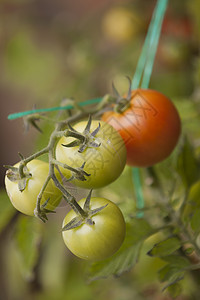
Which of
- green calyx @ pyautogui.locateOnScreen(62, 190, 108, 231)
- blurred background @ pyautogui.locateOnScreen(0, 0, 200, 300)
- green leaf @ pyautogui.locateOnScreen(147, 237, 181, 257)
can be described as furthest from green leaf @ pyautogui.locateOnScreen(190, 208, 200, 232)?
blurred background @ pyautogui.locateOnScreen(0, 0, 200, 300)

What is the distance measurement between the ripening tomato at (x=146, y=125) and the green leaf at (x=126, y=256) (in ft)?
0.22

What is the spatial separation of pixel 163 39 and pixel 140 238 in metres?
0.58

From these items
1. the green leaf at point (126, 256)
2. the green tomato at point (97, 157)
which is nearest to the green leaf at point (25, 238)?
the green leaf at point (126, 256)

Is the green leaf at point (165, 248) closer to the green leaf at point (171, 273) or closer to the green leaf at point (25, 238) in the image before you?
the green leaf at point (171, 273)

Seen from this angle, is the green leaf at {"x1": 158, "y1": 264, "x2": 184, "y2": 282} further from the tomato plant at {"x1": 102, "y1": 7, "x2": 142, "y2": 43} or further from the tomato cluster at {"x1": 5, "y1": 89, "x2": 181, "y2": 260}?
the tomato plant at {"x1": 102, "y1": 7, "x2": 142, "y2": 43}

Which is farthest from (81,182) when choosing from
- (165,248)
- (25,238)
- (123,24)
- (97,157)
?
(123,24)

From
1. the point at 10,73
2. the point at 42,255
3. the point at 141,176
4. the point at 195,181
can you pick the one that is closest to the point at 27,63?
the point at 10,73

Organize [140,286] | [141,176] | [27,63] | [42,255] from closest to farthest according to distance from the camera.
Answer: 1. [141,176]
2. [140,286]
3. [42,255]
4. [27,63]

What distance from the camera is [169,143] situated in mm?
362

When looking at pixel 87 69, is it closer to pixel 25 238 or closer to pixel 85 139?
pixel 25 238

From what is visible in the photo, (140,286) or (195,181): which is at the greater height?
(195,181)

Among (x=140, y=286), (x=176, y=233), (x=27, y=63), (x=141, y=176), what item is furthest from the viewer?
(x=27, y=63)

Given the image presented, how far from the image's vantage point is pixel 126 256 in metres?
0.36

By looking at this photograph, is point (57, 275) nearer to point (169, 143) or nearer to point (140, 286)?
point (140, 286)
